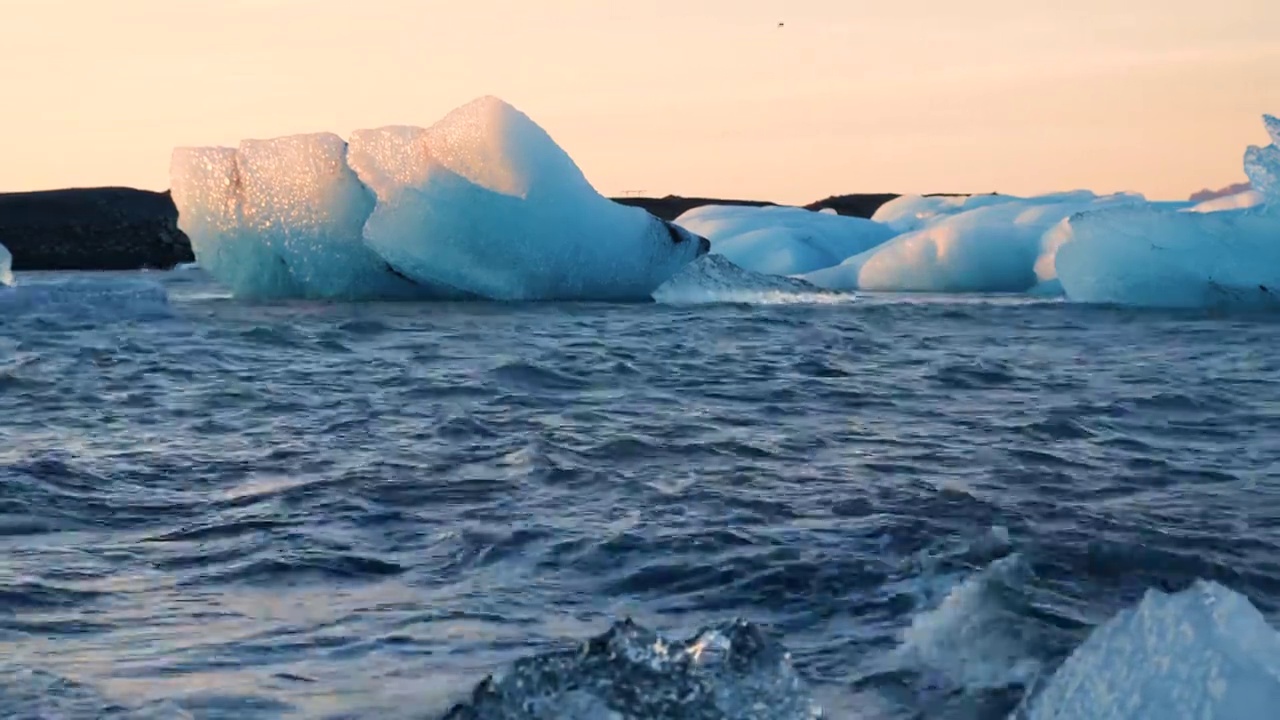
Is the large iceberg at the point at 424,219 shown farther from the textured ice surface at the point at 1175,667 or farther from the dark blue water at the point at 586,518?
the textured ice surface at the point at 1175,667

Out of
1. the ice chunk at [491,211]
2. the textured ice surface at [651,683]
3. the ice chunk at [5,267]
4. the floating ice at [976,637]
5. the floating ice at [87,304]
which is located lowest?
the floating ice at [976,637]

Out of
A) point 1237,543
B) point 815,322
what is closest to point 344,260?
point 815,322

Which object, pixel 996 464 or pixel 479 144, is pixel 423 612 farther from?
pixel 479 144

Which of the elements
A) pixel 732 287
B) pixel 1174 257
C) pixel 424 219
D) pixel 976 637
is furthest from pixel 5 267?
pixel 976 637

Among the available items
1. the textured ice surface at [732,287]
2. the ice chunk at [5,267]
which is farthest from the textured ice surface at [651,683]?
the ice chunk at [5,267]

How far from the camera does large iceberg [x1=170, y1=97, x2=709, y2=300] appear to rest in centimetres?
1276

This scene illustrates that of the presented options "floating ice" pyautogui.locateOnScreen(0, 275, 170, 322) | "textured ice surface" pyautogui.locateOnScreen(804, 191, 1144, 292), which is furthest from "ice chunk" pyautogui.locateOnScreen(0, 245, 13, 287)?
→ "textured ice surface" pyautogui.locateOnScreen(804, 191, 1144, 292)

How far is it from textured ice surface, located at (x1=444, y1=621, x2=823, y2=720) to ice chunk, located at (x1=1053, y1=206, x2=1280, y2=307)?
11722mm

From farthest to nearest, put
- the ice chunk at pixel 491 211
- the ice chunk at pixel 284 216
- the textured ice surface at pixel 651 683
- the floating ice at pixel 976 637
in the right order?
the ice chunk at pixel 284 216 → the ice chunk at pixel 491 211 → the floating ice at pixel 976 637 → the textured ice surface at pixel 651 683

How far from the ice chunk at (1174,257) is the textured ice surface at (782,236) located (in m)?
6.41

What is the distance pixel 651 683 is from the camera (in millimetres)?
2561

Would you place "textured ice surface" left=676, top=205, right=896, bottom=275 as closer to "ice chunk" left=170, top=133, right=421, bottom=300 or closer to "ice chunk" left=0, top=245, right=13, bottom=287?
"ice chunk" left=170, top=133, right=421, bottom=300

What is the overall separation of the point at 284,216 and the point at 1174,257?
8069mm

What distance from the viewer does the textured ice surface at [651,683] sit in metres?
2.49
